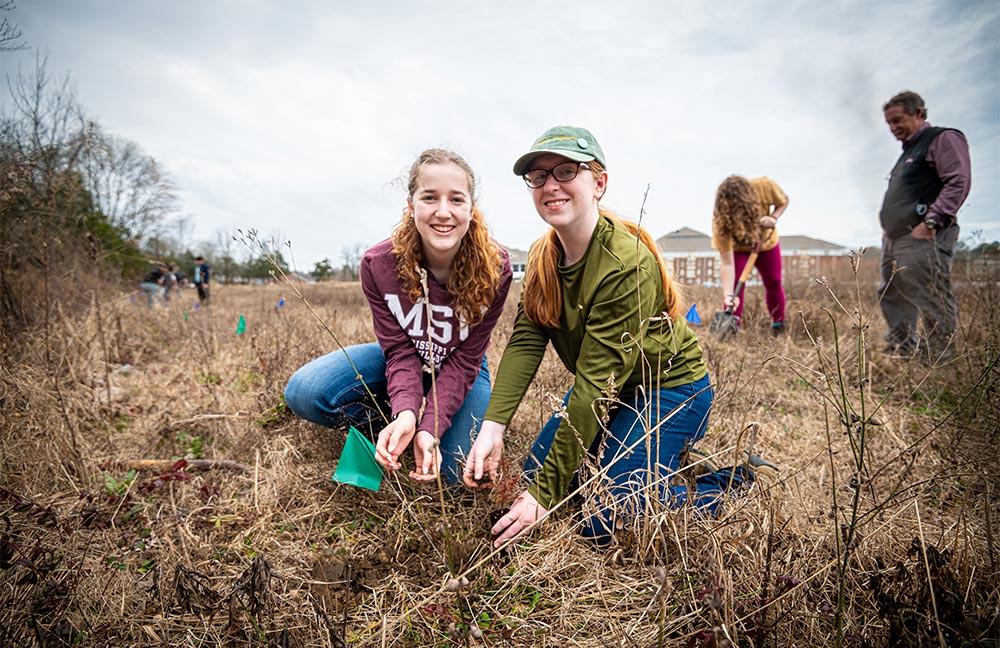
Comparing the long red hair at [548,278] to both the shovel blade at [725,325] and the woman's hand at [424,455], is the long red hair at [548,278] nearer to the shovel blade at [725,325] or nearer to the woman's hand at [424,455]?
the woman's hand at [424,455]

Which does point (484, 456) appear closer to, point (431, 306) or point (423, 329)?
point (423, 329)

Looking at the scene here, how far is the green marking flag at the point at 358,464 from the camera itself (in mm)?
1778

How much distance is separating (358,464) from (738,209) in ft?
14.4

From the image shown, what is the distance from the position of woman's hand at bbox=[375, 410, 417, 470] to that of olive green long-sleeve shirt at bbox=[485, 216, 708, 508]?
34 centimetres

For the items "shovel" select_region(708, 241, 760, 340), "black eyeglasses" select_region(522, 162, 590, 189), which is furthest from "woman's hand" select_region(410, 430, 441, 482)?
"shovel" select_region(708, 241, 760, 340)

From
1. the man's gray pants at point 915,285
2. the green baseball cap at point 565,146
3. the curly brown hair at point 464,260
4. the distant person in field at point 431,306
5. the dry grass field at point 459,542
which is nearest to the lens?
the dry grass field at point 459,542

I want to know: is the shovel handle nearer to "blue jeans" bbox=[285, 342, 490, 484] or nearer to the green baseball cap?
"blue jeans" bbox=[285, 342, 490, 484]

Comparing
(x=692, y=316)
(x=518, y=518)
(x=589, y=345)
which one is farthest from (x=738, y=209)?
(x=518, y=518)

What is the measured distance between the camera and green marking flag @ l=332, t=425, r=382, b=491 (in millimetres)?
1778

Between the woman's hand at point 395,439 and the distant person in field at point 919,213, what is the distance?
364 centimetres

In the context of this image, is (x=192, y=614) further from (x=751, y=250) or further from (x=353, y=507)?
(x=751, y=250)

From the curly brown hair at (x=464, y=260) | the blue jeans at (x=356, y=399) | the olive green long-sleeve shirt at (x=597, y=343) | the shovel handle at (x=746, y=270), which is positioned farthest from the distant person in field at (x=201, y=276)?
the olive green long-sleeve shirt at (x=597, y=343)

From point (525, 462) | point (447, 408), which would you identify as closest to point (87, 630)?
point (447, 408)

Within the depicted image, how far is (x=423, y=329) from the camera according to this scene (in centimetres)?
225
